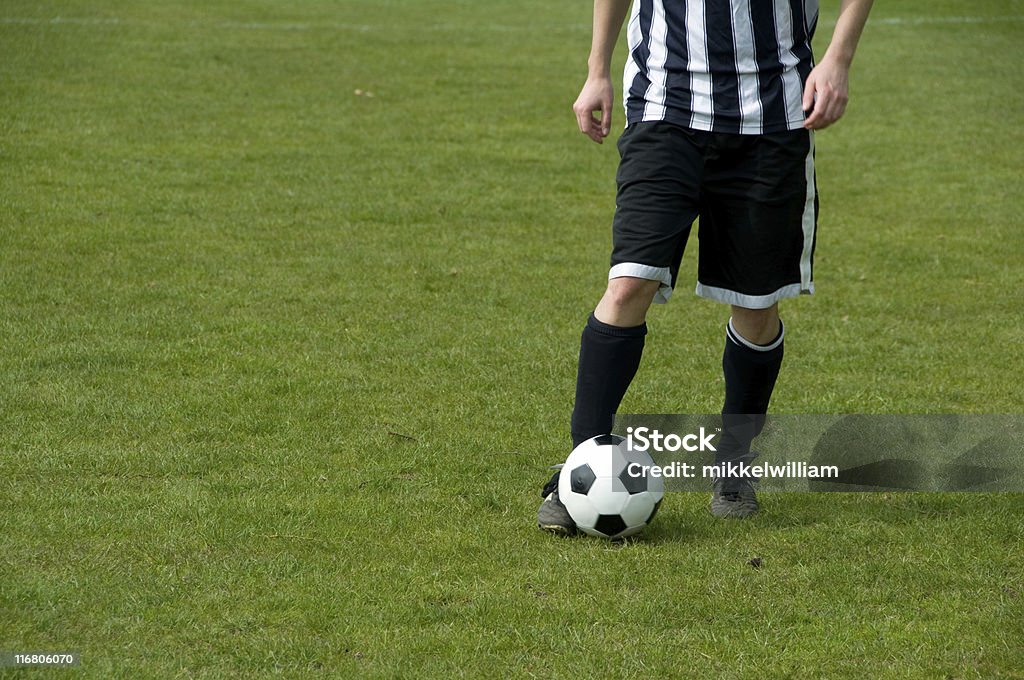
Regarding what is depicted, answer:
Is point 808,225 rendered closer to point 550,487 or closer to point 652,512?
point 652,512

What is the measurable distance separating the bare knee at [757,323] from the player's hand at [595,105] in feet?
2.38

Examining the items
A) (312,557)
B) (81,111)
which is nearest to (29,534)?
(312,557)

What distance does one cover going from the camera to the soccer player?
3996mm

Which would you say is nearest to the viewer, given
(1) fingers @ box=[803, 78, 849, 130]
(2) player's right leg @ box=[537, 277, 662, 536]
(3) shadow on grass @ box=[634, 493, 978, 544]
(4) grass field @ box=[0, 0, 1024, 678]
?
(4) grass field @ box=[0, 0, 1024, 678]

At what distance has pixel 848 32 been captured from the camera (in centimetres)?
398

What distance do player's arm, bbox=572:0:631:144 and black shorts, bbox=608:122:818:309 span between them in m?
0.14

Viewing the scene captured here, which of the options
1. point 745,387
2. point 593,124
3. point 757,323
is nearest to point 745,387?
point 745,387

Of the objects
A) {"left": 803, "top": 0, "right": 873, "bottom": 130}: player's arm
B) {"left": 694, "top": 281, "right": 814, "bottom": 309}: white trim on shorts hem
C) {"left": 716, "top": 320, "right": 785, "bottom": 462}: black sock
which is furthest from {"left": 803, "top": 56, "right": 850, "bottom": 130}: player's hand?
{"left": 716, "top": 320, "right": 785, "bottom": 462}: black sock

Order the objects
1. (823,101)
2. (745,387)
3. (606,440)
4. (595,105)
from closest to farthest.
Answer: (823,101) → (606,440) → (595,105) → (745,387)

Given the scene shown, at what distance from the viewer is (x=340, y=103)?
12609mm

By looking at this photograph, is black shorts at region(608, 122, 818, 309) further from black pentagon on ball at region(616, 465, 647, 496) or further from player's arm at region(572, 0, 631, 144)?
black pentagon on ball at region(616, 465, 647, 496)

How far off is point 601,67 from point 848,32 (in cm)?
76

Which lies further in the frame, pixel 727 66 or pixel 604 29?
pixel 604 29

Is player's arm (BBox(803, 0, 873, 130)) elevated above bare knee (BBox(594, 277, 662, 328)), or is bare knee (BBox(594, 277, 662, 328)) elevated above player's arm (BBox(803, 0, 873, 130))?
player's arm (BBox(803, 0, 873, 130))
